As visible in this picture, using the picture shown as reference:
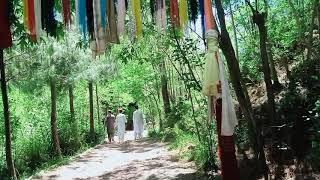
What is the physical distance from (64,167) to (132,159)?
197cm

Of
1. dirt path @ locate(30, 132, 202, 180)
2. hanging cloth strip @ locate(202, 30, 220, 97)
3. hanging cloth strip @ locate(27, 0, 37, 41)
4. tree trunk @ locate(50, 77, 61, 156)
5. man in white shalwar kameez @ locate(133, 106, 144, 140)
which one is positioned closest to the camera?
hanging cloth strip @ locate(202, 30, 220, 97)

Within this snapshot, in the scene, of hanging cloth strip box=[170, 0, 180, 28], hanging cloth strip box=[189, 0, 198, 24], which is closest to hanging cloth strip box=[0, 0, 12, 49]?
hanging cloth strip box=[170, 0, 180, 28]

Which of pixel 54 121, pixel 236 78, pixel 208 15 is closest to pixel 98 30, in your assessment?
pixel 208 15

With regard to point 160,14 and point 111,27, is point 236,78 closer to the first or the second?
point 160,14

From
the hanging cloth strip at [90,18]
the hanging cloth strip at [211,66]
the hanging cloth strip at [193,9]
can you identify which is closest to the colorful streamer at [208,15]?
the hanging cloth strip at [211,66]

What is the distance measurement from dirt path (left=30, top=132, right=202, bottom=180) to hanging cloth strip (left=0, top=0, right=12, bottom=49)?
5.80m

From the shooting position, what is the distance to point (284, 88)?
32.3ft

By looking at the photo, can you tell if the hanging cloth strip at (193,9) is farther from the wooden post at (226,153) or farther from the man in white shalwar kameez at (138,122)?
the man in white shalwar kameez at (138,122)

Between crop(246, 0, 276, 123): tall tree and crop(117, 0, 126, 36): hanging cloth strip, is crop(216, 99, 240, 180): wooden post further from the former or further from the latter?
crop(246, 0, 276, 123): tall tree

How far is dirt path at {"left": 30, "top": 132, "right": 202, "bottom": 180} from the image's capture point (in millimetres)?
9820

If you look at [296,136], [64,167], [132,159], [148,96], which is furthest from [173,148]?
[148,96]

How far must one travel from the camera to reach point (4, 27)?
12.8ft

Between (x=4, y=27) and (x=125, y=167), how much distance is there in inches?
302

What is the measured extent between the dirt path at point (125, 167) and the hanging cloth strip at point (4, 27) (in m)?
5.80
